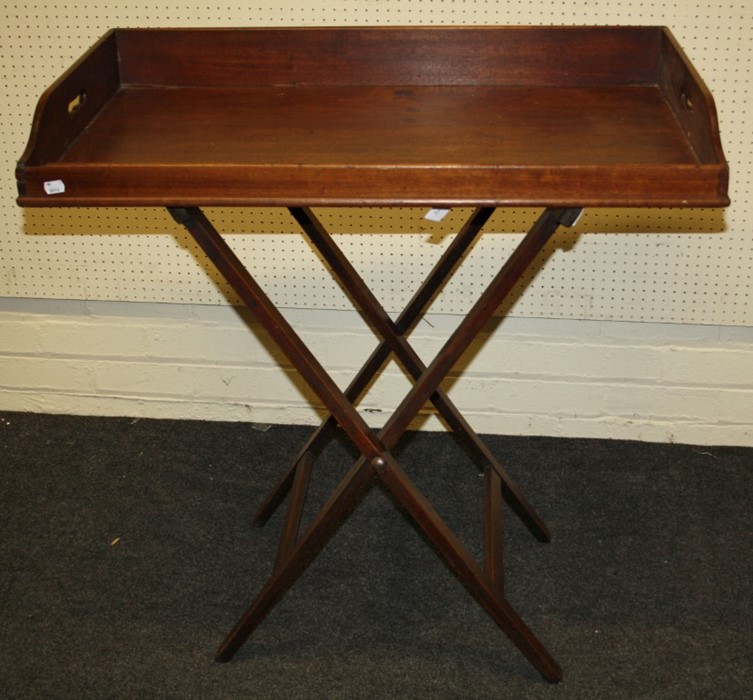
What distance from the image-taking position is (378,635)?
2186mm

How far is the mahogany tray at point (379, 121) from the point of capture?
160 centimetres

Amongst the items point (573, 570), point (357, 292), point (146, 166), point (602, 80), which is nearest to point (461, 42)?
point (602, 80)

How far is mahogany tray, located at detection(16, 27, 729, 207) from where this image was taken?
160cm

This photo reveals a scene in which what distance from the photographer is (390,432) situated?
6.36 feet

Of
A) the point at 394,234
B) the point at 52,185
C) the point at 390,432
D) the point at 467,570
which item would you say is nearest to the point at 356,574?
the point at 467,570

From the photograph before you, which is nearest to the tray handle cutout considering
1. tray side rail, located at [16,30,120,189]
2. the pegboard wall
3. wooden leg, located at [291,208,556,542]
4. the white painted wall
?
tray side rail, located at [16,30,120,189]

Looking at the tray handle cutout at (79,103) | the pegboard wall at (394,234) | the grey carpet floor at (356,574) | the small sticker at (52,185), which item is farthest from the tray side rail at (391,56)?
the grey carpet floor at (356,574)

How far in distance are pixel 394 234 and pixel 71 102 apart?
3.09 ft

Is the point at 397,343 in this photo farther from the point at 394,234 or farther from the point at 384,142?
the point at 384,142

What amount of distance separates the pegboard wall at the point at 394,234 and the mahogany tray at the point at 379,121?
1.19 feet

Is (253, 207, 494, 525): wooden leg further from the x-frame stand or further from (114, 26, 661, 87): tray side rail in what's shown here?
(114, 26, 661, 87): tray side rail

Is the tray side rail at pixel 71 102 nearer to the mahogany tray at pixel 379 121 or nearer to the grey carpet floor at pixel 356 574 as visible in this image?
the mahogany tray at pixel 379 121

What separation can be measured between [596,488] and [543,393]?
30 cm

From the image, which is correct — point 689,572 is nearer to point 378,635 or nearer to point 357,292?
point 378,635
